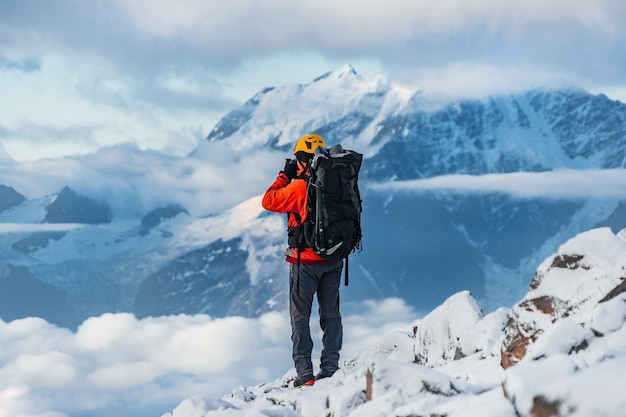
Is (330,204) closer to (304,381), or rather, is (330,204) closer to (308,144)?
(308,144)

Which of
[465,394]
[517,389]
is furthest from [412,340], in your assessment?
[517,389]

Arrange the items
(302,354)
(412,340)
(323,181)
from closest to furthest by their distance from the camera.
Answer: (323,181), (302,354), (412,340)

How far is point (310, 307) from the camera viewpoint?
12180 mm

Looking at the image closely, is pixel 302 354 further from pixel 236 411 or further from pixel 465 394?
pixel 465 394

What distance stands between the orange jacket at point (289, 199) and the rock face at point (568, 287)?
3.10m

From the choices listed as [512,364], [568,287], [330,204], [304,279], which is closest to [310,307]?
[304,279]

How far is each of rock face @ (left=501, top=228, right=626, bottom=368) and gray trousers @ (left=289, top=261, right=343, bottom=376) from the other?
2.77 metres

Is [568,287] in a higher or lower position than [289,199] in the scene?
lower

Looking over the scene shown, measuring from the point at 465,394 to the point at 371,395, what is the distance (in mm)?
1248

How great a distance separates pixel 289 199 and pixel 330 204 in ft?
1.97

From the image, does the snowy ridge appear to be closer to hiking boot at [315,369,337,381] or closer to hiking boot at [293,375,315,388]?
hiking boot at [293,375,315,388]

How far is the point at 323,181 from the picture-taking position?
1117 cm

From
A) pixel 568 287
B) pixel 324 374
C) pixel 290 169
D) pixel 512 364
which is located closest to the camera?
pixel 512 364

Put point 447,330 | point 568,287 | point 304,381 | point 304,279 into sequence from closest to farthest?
point 568,287, point 304,279, point 304,381, point 447,330
